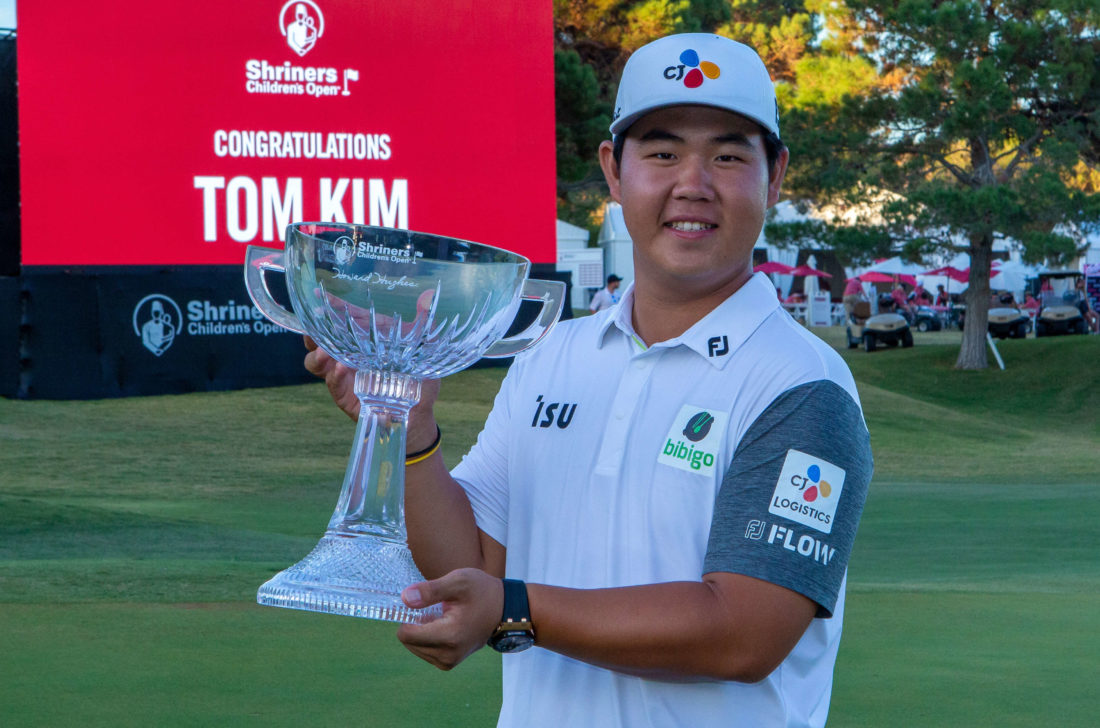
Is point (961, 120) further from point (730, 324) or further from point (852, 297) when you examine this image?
point (730, 324)

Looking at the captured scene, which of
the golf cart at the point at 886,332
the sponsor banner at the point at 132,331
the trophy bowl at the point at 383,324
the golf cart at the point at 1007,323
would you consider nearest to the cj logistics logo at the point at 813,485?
the trophy bowl at the point at 383,324

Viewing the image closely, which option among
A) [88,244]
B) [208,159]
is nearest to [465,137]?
[208,159]

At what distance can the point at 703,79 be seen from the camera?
1.71 meters

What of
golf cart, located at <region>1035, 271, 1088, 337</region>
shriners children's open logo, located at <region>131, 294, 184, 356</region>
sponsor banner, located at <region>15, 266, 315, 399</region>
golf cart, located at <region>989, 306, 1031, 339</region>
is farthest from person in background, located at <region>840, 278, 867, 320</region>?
shriners children's open logo, located at <region>131, 294, 184, 356</region>

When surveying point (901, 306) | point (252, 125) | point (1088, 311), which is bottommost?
point (1088, 311)

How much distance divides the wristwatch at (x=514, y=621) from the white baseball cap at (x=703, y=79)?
0.63 metres

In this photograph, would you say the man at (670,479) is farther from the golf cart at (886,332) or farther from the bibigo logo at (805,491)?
the golf cart at (886,332)

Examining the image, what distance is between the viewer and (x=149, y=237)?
51.4 feet

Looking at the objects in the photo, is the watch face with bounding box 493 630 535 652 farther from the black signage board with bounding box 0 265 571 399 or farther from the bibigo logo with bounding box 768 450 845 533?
the black signage board with bounding box 0 265 571 399

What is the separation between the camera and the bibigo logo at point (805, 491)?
5.12 ft

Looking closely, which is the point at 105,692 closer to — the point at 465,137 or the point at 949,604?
the point at 949,604

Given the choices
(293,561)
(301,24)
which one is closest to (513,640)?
(293,561)

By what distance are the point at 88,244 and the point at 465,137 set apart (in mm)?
4600

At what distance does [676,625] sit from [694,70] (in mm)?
679
